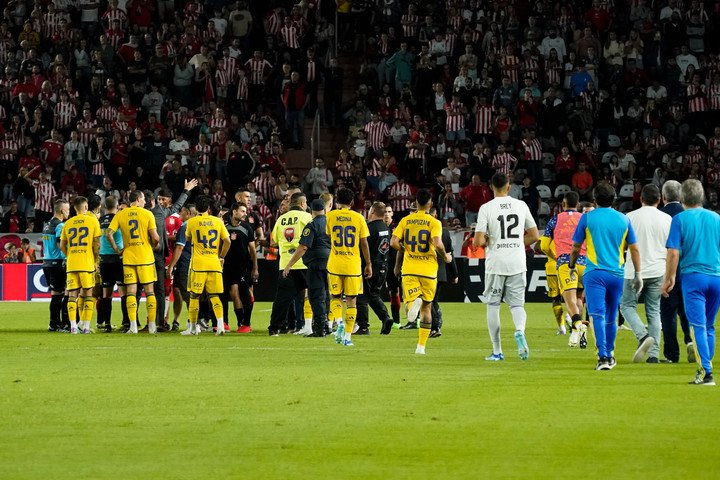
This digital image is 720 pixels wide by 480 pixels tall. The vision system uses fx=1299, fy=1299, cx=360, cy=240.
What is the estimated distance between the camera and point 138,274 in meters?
20.9

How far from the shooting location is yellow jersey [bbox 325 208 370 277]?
17859mm

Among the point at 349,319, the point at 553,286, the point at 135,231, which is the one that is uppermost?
the point at 135,231

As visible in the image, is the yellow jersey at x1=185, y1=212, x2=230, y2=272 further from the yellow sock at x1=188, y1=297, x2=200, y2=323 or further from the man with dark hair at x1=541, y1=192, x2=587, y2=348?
the man with dark hair at x1=541, y1=192, x2=587, y2=348

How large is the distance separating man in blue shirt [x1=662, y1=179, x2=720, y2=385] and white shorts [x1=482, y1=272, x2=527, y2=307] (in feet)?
8.16

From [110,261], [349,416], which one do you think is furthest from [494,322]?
[110,261]

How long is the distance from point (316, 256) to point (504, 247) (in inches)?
183

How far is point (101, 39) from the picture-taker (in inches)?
1484

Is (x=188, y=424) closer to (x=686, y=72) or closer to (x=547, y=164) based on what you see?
(x=547, y=164)

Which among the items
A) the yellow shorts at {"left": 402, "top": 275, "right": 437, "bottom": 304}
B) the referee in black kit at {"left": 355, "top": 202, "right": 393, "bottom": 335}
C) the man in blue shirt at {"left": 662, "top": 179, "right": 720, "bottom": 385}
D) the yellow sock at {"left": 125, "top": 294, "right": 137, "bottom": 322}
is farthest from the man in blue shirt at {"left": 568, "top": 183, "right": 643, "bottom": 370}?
the yellow sock at {"left": 125, "top": 294, "right": 137, "bottom": 322}

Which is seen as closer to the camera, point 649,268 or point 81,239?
point 649,268

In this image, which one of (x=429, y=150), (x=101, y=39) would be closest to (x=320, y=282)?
(x=429, y=150)

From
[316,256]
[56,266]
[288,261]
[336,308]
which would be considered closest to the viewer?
[316,256]

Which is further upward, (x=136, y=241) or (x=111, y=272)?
(x=136, y=241)

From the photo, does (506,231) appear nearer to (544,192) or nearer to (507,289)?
(507,289)
